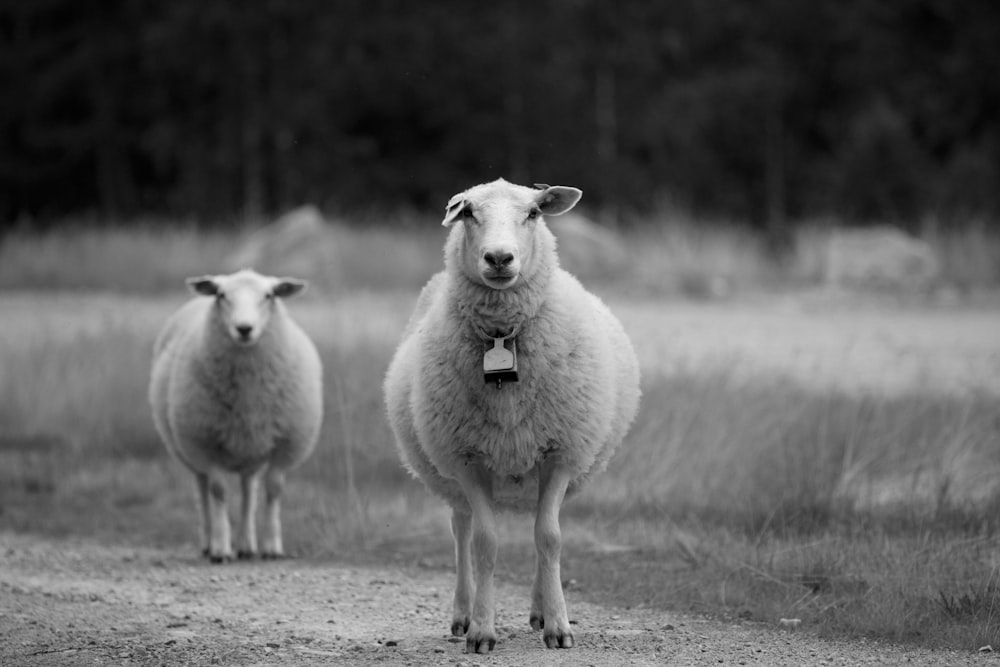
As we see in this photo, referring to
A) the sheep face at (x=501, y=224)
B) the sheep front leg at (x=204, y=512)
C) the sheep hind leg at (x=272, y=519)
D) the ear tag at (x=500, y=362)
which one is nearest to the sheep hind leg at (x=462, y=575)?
the ear tag at (x=500, y=362)

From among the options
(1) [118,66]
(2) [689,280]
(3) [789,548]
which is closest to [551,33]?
(1) [118,66]

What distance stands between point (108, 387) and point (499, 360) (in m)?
6.76

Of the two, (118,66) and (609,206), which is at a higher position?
(118,66)

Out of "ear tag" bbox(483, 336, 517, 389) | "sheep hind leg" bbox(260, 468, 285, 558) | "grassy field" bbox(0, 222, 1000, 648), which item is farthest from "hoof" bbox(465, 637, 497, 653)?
"sheep hind leg" bbox(260, 468, 285, 558)

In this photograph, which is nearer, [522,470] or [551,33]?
[522,470]

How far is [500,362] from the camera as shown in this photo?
587cm

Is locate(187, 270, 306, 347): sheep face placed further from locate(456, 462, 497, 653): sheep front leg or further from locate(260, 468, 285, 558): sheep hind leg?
locate(456, 462, 497, 653): sheep front leg

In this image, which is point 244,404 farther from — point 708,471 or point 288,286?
point 708,471

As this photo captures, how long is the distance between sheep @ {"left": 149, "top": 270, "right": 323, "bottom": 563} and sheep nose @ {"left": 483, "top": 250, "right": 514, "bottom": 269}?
3102 mm

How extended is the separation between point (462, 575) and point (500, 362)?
102 cm

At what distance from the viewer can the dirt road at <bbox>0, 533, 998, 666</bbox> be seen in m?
5.64

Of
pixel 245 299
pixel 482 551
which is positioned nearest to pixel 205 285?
pixel 245 299

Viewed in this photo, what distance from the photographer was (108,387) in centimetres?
1184

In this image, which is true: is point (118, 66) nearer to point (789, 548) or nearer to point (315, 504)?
point (315, 504)
